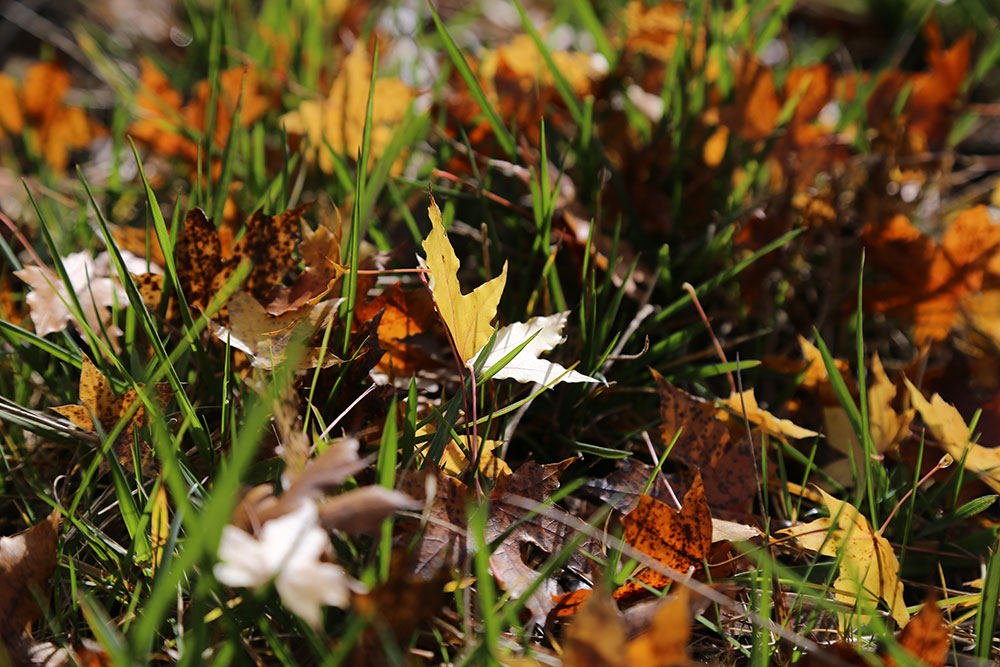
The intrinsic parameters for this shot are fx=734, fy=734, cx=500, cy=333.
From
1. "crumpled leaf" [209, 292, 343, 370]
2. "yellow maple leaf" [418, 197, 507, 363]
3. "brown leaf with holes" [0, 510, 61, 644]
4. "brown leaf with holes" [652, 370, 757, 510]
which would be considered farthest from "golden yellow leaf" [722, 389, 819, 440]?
"brown leaf with holes" [0, 510, 61, 644]

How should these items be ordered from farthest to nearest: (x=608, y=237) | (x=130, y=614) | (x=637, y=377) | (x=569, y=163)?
(x=569, y=163)
(x=608, y=237)
(x=637, y=377)
(x=130, y=614)

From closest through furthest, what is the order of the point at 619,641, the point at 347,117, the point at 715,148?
the point at 619,641, the point at 347,117, the point at 715,148

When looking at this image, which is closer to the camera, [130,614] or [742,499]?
[130,614]

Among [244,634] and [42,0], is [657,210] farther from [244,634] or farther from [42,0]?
[42,0]

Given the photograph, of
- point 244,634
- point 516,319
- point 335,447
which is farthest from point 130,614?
point 516,319

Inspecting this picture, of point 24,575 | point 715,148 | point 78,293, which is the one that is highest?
point 715,148

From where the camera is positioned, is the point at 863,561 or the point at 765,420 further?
the point at 765,420

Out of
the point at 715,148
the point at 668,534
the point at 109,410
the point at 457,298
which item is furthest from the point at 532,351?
the point at 715,148

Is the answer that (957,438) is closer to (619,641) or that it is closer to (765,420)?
(765,420)
